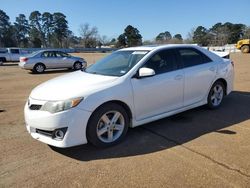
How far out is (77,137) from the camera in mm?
3859

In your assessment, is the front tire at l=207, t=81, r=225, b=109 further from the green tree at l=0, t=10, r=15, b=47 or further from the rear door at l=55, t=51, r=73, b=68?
the green tree at l=0, t=10, r=15, b=47

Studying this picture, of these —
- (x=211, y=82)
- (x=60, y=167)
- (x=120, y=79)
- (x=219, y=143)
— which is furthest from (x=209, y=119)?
(x=60, y=167)

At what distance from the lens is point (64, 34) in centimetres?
11075

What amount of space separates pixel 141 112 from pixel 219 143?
138cm

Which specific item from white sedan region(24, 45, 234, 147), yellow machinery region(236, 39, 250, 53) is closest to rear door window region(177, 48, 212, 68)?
Result: white sedan region(24, 45, 234, 147)

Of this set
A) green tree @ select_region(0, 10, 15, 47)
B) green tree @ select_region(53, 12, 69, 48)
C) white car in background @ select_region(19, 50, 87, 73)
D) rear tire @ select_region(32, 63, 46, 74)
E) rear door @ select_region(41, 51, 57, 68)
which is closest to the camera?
white car in background @ select_region(19, 50, 87, 73)

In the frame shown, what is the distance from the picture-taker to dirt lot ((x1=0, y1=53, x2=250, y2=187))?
324cm

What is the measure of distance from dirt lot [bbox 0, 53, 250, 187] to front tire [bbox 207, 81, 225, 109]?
735 mm

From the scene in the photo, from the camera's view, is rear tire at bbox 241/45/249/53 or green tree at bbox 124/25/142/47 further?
green tree at bbox 124/25/142/47

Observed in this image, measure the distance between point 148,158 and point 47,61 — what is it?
14634 millimetres

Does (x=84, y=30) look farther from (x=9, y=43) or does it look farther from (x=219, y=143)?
(x=219, y=143)

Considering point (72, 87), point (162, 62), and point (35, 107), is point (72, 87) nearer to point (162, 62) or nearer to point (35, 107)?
point (35, 107)

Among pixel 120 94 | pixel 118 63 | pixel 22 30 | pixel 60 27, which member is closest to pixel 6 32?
pixel 22 30

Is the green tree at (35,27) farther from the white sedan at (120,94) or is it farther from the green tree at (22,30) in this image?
the white sedan at (120,94)
